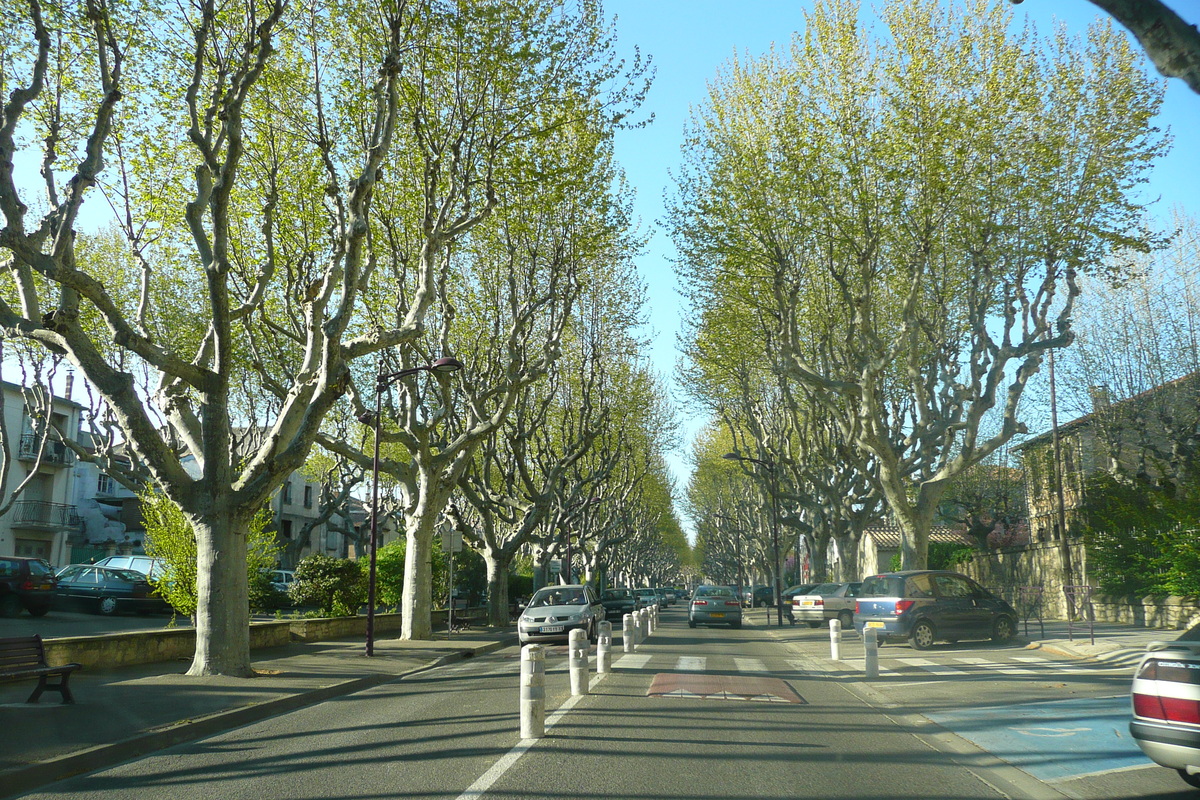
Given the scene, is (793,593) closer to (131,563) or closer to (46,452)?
(131,563)

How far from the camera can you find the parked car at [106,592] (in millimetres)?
27953

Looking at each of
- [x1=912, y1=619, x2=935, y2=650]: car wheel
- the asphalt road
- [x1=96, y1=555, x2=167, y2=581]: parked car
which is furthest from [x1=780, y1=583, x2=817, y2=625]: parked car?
[x1=96, y1=555, x2=167, y2=581]: parked car

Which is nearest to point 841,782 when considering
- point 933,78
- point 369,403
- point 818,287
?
point 933,78

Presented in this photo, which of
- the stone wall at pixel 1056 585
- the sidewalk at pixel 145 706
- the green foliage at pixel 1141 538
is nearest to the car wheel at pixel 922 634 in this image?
the stone wall at pixel 1056 585

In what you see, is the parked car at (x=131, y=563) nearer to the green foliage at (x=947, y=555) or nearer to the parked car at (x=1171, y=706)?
the parked car at (x=1171, y=706)

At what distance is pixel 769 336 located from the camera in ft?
86.3

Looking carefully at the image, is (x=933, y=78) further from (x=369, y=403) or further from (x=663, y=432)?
(x=663, y=432)

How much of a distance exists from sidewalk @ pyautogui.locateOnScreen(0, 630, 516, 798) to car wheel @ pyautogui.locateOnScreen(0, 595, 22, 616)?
12.2 m

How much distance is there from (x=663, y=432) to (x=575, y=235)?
2948 cm

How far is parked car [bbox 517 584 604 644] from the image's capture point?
21406 mm

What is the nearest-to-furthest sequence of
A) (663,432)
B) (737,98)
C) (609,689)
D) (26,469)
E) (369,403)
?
(609,689) < (737,98) < (369,403) < (26,469) < (663,432)

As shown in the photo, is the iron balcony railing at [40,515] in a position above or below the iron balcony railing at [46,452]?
below

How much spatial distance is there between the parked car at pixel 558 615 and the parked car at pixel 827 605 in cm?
1070

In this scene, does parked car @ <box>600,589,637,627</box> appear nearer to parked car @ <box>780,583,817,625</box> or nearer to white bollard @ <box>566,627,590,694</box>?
parked car @ <box>780,583,817,625</box>
